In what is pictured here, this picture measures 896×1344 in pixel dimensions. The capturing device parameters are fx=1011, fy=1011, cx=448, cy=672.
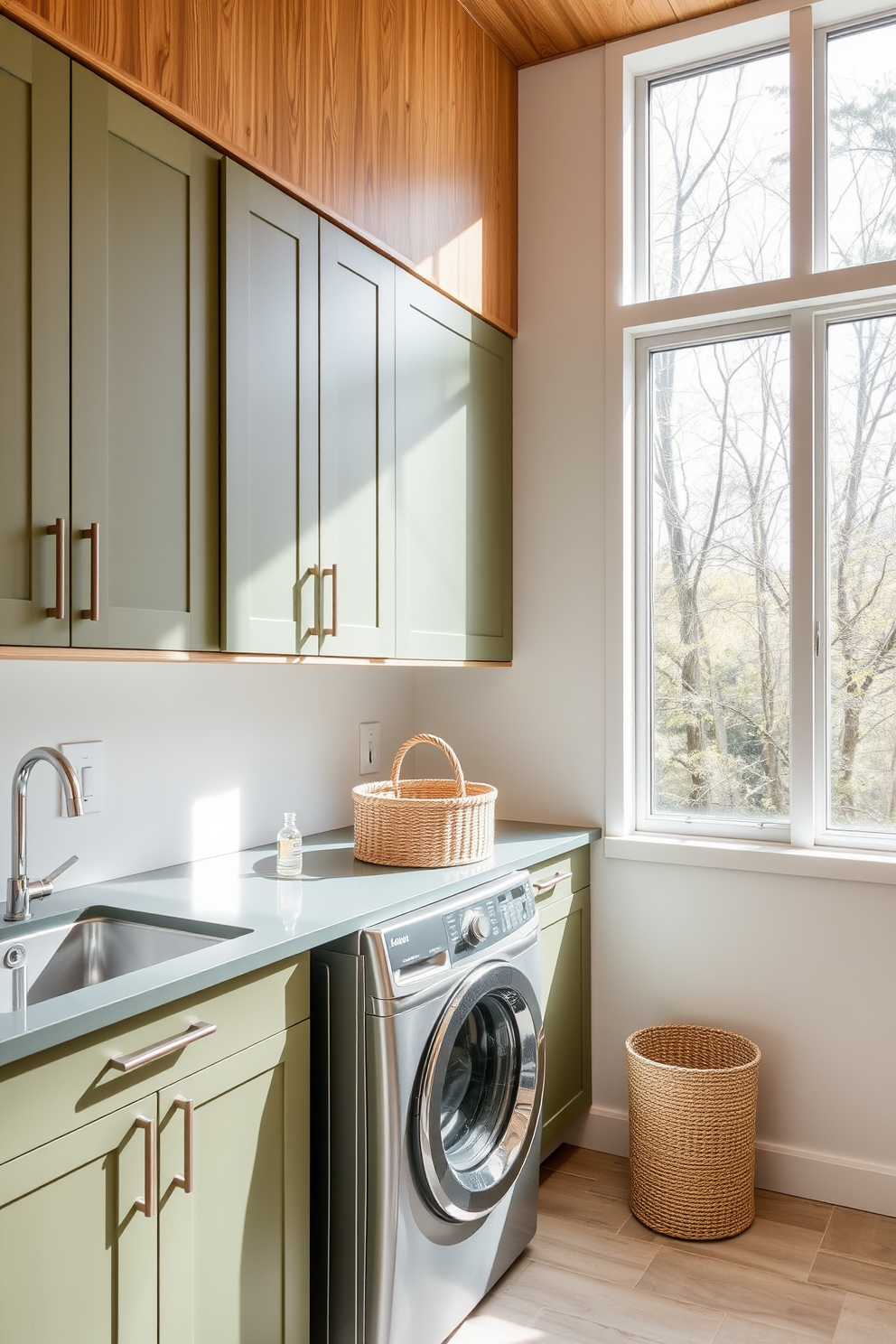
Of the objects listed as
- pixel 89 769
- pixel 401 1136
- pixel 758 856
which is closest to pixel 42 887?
pixel 89 769

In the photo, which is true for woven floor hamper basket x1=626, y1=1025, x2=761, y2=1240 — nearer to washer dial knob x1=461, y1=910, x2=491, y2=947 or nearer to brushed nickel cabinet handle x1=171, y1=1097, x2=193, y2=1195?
washer dial knob x1=461, y1=910, x2=491, y2=947

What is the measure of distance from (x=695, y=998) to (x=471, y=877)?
2.98 ft

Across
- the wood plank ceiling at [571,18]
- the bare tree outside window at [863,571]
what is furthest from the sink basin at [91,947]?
the wood plank ceiling at [571,18]

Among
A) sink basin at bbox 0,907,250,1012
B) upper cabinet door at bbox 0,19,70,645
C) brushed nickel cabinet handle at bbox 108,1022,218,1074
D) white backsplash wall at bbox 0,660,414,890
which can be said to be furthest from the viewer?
white backsplash wall at bbox 0,660,414,890

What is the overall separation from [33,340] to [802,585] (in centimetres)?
185

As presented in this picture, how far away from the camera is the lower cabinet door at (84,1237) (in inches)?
45.6

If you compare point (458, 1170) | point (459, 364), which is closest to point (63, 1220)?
point (458, 1170)

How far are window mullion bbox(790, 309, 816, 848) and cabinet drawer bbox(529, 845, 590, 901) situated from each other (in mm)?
539

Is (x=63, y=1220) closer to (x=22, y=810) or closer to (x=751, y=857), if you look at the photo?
(x=22, y=810)

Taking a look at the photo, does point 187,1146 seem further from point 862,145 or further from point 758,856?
point 862,145

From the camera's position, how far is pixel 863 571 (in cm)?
251

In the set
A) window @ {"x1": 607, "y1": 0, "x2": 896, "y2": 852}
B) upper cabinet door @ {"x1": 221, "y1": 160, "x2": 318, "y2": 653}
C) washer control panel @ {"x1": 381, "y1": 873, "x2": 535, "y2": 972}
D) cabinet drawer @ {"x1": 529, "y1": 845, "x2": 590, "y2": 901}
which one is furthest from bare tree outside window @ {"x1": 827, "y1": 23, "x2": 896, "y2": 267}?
washer control panel @ {"x1": 381, "y1": 873, "x2": 535, "y2": 972}

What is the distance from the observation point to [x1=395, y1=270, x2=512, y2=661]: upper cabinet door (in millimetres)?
2346

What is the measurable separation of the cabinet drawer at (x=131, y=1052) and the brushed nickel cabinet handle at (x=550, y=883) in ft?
2.80
